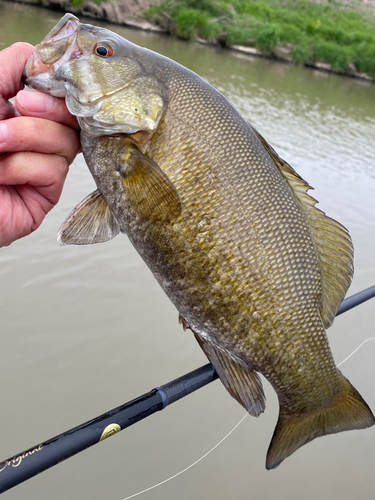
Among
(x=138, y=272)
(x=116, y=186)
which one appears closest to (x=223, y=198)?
(x=116, y=186)

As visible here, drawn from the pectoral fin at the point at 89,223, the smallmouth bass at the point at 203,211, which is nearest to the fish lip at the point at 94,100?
the smallmouth bass at the point at 203,211

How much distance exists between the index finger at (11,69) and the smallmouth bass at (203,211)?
7 cm

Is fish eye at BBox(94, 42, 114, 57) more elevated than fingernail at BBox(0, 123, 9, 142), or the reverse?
fish eye at BBox(94, 42, 114, 57)

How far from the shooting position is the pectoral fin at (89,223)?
146cm

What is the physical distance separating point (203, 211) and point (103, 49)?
0.65 m

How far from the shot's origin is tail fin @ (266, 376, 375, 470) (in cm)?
150

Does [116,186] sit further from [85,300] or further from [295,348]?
[85,300]

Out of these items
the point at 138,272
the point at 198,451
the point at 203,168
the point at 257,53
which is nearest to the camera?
the point at 203,168

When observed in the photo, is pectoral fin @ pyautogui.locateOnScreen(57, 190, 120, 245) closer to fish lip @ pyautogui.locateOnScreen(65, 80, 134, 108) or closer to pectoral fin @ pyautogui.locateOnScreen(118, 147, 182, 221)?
pectoral fin @ pyautogui.locateOnScreen(118, 147, 182, 221)

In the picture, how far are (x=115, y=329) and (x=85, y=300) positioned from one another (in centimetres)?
44

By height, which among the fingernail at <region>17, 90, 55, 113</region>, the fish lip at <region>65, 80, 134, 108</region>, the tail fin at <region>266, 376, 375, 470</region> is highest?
the fish lip at <region>65, 80, 134, 108</region>

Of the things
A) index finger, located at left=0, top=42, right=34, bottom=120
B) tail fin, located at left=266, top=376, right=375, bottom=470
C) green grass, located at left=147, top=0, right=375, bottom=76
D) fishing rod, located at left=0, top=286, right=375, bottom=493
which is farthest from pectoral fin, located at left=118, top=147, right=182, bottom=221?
green grass, located at left=147, top=0, right=375, bottom=76

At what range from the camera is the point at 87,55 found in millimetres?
1356

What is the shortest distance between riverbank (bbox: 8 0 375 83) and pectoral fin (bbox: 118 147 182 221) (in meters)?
21.4
